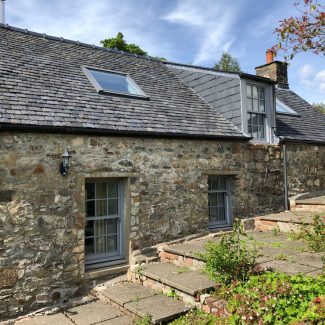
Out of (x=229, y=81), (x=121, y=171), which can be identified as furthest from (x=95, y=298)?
(x=229, y=81)

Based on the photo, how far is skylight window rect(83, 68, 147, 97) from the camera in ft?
27.4

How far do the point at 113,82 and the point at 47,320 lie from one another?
6.00m

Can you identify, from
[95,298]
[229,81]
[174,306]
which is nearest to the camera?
[174,306]

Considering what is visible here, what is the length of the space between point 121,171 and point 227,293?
11.0 ft

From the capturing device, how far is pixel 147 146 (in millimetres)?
7414

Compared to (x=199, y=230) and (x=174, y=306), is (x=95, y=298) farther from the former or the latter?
(x=199, y=230)

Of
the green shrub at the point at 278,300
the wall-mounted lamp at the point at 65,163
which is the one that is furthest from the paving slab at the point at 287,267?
the wall-mounted lamp at the point at 65,163

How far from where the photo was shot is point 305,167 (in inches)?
422

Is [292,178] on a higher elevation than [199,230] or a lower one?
higher

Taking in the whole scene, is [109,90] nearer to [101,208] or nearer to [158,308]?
[101,208]

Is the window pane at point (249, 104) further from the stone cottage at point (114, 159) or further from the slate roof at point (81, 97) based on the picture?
the slate roof at point (81, 97)

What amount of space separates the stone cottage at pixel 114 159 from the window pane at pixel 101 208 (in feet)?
0.07

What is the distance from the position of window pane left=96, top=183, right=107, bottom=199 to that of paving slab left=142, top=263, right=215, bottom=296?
1.75m

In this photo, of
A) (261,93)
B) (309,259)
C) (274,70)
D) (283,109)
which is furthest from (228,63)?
(309,259)
